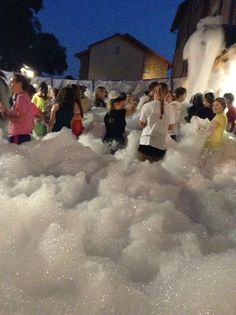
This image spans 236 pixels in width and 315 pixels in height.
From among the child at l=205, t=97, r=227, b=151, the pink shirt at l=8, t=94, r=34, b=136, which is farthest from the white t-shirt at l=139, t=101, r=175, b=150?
the pink shirt at l=8, t=94, r=34, b=136

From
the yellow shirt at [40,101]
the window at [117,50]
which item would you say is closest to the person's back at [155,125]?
the yellow shirt at [40,101]

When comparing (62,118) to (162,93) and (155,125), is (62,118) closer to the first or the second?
(155,125)

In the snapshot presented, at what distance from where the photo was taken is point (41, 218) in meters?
3.53

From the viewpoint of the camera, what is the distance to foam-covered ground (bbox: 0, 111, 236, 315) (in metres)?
2.60

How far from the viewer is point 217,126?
620cm

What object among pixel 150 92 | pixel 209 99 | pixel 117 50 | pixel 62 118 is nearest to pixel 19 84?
pixel 62 118

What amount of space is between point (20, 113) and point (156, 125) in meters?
1.70

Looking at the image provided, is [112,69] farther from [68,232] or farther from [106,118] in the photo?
[68,232]

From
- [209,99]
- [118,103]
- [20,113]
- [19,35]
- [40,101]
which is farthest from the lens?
[19,35]

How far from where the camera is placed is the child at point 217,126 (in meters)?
6.13

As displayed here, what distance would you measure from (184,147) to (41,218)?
4208 mm

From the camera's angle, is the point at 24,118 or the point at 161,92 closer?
the point at 24,118

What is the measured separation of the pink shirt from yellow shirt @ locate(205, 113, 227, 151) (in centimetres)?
263

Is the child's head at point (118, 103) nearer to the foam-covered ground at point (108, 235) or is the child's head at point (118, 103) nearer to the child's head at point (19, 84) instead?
the foam-covered ground at point (108, 235)
